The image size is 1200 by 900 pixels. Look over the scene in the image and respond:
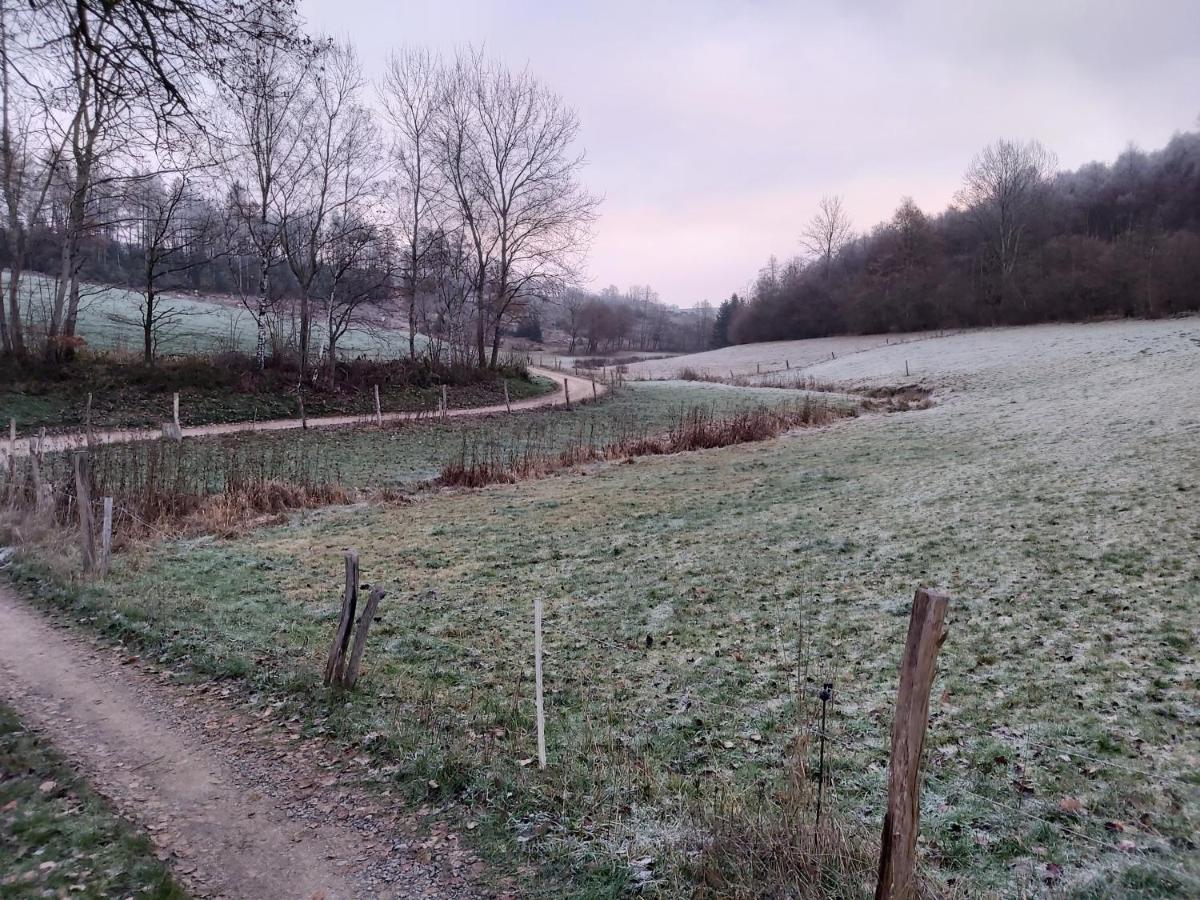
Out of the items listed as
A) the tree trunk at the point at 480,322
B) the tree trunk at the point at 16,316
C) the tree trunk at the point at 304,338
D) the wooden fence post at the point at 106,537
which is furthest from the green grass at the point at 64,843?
the tree trunk at the point at 480,322

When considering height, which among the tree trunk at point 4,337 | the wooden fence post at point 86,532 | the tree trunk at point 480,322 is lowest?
the wooden fence post at point 86,532

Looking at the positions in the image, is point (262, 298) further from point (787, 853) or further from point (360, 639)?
point (787, 853)

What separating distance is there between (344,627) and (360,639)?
0.16 metres

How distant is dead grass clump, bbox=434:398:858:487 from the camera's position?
16.4m

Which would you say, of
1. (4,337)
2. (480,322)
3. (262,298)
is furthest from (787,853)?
(480,322)

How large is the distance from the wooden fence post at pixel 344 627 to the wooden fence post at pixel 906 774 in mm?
4189

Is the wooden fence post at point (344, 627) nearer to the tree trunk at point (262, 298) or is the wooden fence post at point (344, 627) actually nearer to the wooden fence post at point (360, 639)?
the wooden fence post at point (360, 639)

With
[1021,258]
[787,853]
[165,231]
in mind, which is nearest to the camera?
[787,853]

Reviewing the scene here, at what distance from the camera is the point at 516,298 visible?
43594 millimetres

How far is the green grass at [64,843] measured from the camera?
349 cm

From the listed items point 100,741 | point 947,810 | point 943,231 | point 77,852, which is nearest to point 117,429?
point 100,741

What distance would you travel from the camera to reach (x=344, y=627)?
18.3 feet

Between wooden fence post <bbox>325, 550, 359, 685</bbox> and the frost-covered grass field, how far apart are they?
0.85 ft

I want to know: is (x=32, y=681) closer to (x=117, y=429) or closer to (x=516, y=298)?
(x=117, y=429)
